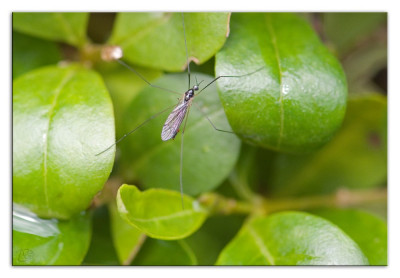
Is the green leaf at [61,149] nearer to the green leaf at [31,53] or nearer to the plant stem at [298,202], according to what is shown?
the green leaf at [31,53]

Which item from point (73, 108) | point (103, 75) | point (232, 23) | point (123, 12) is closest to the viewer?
point (73, 108)

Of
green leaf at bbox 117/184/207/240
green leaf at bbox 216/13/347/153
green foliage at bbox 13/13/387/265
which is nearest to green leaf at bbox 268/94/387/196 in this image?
green foliage at bbox 13/13/387/265

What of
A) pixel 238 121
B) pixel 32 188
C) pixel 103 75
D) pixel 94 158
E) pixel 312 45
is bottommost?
pixel 32 188

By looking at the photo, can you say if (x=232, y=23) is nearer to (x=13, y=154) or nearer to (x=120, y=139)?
(x=120, y=139)

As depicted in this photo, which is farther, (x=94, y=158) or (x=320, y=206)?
(x=320, y=206)

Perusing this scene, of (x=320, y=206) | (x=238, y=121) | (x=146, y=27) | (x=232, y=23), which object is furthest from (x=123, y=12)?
(x=320, y=206)

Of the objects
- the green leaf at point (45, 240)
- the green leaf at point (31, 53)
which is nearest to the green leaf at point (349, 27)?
the green leaf at point (31, 53)

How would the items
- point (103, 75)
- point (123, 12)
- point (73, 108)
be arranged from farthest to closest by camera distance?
point (103, 75)
point (123, 12)
point (73, 108)
